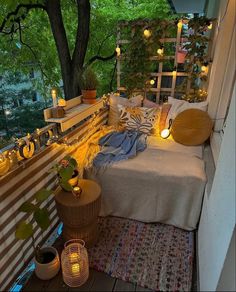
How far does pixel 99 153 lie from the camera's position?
1965mm

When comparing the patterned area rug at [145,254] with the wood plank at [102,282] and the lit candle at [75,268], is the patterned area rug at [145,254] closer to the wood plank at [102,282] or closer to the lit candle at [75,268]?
the wood plank at [102,282]

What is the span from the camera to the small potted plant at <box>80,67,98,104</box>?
7.18 feet

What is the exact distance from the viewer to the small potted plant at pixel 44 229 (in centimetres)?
120

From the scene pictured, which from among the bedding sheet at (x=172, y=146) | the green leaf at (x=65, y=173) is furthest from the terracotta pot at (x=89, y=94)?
the green leaf at (x=65, y=173)

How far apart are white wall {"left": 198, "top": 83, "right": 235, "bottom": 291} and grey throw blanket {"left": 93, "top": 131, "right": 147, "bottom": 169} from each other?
0.89 metres

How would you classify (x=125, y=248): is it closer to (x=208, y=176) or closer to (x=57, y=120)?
(x=208, y=176)

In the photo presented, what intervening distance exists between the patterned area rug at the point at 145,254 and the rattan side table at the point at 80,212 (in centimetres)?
15

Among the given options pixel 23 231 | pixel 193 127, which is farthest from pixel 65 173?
pixel 193 127

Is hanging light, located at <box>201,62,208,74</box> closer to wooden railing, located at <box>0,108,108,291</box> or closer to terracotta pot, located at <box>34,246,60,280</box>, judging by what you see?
wooden railing, located at <box>0,108,108,291</box>

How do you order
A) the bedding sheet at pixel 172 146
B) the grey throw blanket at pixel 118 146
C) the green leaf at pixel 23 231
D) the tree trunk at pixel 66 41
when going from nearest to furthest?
1. the green leaf at pixel 23 231
2. the grey throw blanket at pixel 118 146
3. the bedding sheet at pixel 172 146
4. the tree trunk at pixel 66 41

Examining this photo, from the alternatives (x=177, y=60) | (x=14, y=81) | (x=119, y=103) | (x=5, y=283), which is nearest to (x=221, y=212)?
(x=5, y=283)

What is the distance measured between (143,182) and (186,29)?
7.09 feet

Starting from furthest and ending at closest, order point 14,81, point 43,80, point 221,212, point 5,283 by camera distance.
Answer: point 14,81, point 43,80, point 5,283, point 221,212

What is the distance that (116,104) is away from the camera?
2572mm
